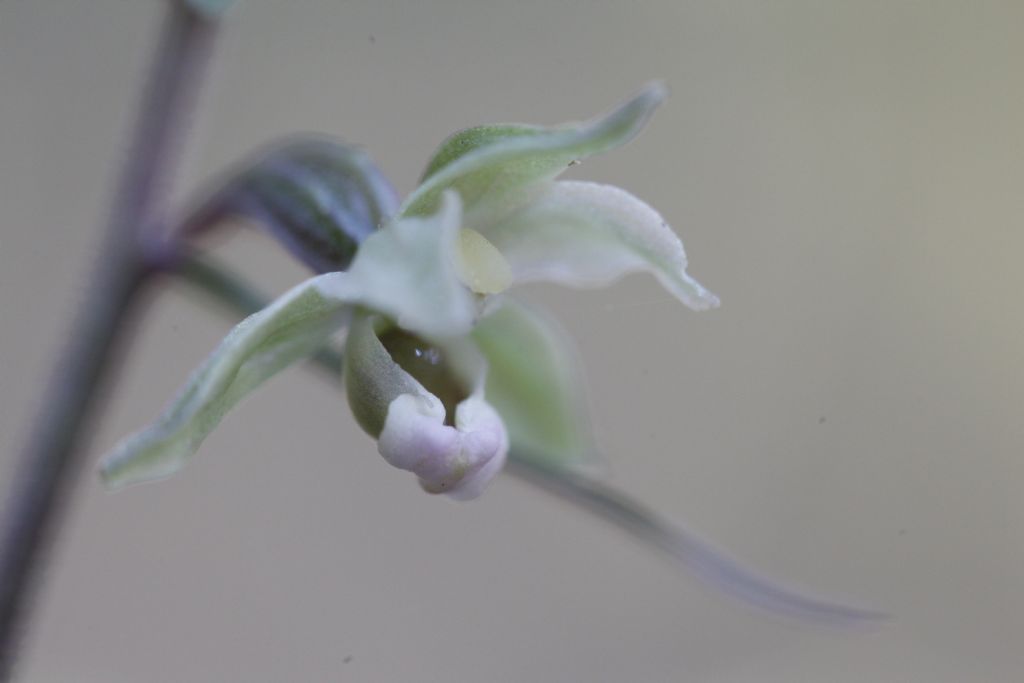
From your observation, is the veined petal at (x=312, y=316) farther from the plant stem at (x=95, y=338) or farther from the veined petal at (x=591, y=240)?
the plant stem at (x=95, y=338)

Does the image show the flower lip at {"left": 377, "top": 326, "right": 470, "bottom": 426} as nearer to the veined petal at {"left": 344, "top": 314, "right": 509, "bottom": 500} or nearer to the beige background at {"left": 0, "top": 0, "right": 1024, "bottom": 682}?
the veined petal at {"left": 344, "top": 314, "right": 509, "bottom": 500}

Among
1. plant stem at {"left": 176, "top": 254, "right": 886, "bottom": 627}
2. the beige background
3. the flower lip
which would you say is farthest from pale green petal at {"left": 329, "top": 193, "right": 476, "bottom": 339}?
the beige background

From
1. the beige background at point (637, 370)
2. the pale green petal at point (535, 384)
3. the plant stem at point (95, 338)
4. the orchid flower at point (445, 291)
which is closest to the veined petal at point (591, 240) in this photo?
the orchid flower at point (445, 291)

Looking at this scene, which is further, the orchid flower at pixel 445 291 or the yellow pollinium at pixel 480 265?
the yellow pollinium at pixel 480 265

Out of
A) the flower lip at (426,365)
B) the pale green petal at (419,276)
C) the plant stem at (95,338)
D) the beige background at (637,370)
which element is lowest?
the beige background at (637,370)

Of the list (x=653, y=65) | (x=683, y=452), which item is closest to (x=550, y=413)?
(x=683, y=452)

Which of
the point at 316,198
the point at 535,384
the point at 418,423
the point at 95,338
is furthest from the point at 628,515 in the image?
the point at 95,338

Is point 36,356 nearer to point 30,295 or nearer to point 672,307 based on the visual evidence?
point 30,295
